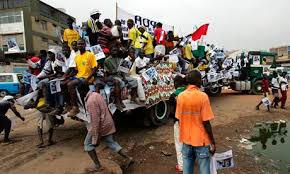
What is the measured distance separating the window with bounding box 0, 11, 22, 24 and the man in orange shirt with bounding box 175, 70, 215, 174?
34839 millimetres

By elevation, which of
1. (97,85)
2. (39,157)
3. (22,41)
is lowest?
(39,157)

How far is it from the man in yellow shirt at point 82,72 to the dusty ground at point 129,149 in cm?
105

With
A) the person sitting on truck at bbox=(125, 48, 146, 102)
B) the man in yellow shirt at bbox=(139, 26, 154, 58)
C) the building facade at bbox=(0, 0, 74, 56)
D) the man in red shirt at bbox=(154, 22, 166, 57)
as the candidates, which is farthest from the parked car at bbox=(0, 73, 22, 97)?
the building facade at bbox=(0, 0, 74, 56)

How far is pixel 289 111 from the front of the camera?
10.8 m

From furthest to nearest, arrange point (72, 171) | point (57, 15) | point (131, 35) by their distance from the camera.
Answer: point (57, 15) < point (131, 35) < point (72, 171)

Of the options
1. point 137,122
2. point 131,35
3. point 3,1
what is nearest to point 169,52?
point 131,35

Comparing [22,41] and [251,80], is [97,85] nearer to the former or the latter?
[251,80]

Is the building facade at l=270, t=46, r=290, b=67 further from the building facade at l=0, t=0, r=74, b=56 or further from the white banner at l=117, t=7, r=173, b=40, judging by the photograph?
the white banner at l=117, t=7, r=173, b=40

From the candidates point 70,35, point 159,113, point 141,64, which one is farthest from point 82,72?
point 159,113

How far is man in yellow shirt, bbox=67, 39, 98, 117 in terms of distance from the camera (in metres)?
6.02

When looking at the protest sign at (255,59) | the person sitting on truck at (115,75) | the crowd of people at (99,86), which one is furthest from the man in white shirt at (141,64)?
the protest sign at (255,59)

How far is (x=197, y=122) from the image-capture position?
3512mm

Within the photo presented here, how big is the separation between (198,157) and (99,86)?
3224 mm

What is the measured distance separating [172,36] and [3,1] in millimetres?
31428
